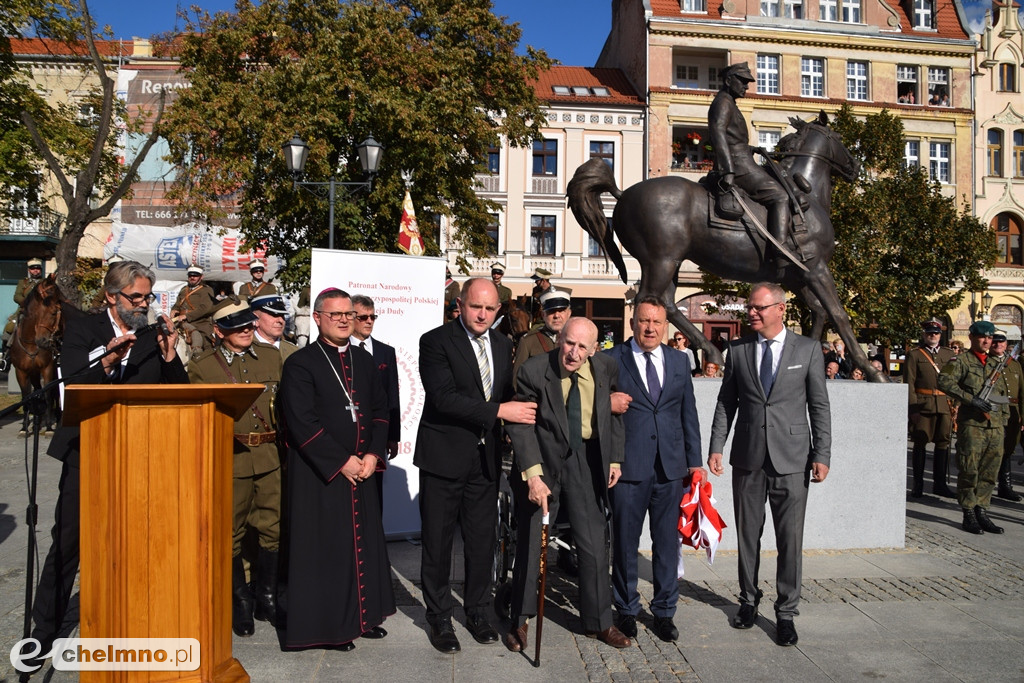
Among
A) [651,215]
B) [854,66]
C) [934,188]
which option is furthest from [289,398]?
[854,66]

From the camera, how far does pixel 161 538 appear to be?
3311 mm

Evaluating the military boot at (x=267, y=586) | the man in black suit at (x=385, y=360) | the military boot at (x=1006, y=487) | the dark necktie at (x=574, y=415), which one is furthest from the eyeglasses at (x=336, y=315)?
the military boot at (x=1006, y=487)

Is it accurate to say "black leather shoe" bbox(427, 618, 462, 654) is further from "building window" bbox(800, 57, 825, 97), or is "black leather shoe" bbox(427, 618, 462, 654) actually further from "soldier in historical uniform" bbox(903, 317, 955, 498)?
"building window" bbox(800, 57, 825, 97)

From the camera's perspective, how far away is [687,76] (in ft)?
115

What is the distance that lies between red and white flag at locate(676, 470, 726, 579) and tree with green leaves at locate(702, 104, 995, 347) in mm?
17955

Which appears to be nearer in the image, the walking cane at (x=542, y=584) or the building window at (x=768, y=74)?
the walking cane at (x=542, y=584)

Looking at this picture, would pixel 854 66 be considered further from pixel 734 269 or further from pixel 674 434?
pixel 674 434

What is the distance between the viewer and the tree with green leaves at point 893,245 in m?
21.9

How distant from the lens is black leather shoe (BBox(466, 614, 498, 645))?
14.9 feet

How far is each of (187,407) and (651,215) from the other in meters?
5.28

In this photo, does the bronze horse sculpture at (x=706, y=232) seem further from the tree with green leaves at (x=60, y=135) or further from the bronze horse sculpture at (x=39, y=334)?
the tree with green leaves at (x=60, y=135)

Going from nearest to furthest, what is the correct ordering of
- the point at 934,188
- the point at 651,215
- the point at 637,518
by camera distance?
the point at 637,518 < the point at 651,215 < the point at 934,188

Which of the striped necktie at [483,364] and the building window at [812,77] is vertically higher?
the building window at [812,77]

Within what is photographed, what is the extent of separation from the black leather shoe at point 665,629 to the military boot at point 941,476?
257 inches
